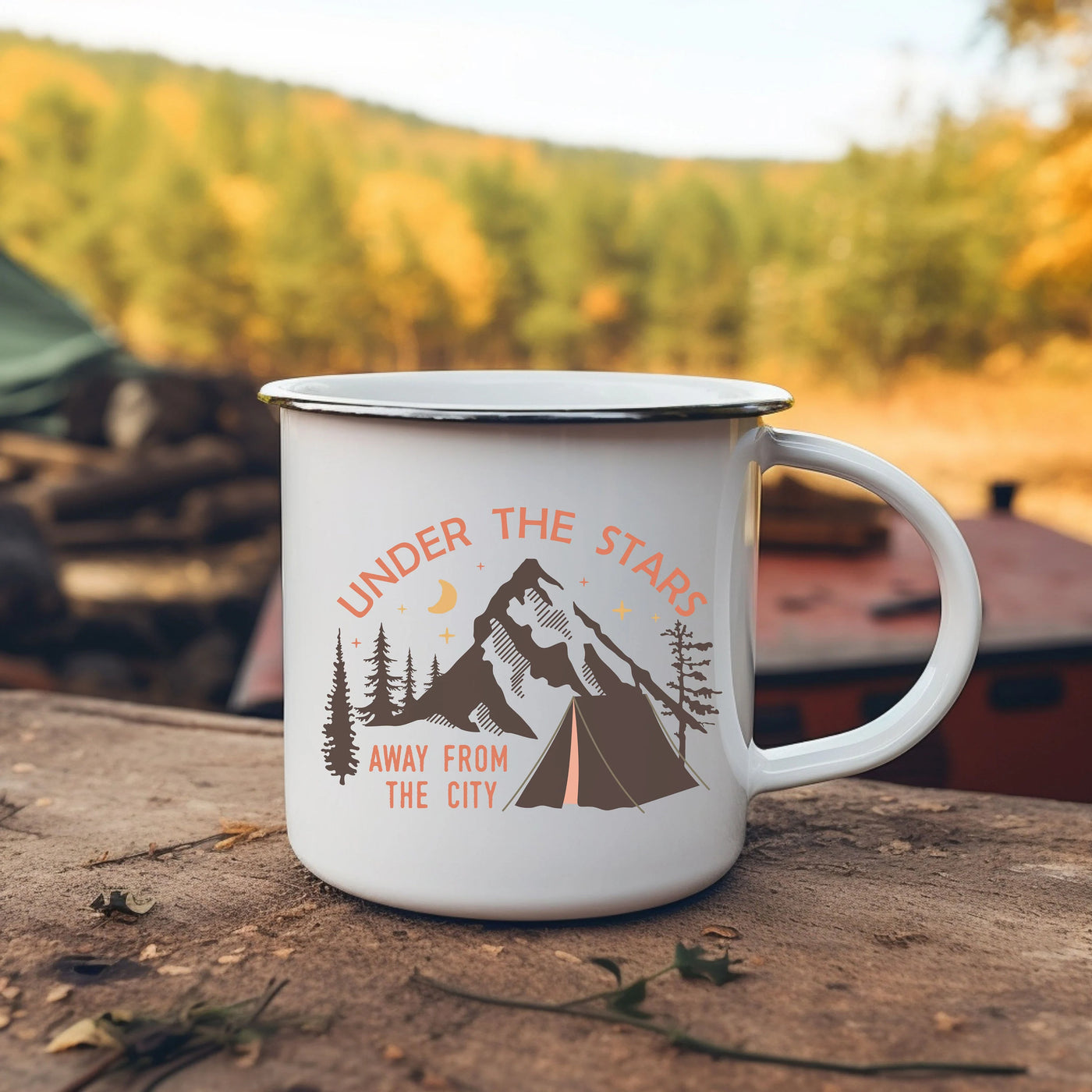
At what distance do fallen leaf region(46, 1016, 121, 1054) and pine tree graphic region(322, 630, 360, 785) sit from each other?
206 mm

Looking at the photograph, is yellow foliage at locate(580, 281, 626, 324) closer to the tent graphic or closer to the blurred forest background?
A: the blurred forest background

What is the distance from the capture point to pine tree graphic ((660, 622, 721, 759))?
2.37 feet

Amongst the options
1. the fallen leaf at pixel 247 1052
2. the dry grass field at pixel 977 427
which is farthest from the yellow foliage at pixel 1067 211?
the fallen leaf at pixel 247 1052

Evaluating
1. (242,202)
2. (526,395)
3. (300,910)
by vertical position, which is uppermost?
(242,202)

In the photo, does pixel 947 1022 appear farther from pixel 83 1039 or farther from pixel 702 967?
pixel 83 1039

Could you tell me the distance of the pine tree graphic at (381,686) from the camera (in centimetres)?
71

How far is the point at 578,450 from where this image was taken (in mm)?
685

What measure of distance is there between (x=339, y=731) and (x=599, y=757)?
175 millimetres

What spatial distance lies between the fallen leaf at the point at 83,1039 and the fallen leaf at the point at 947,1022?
45 centimetres

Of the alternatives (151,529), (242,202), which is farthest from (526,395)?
(242,202)

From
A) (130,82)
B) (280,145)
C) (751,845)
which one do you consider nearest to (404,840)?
(751,845)

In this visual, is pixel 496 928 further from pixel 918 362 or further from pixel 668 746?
pixel 918 362

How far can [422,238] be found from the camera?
15609 millimetres

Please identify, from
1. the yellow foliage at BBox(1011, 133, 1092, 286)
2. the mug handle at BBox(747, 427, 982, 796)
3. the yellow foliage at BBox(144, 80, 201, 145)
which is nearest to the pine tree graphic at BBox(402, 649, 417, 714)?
the mug handle at BBox(747, 427, 982, 796)
